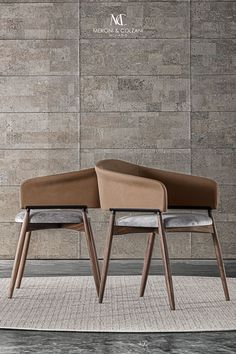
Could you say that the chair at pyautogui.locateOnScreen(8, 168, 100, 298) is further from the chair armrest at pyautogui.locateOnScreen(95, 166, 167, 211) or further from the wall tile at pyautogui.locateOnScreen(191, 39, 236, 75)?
the wall tile at pyautogui.locateOnScreen(191, 39, 236, 75)

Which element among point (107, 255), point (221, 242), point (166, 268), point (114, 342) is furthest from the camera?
point (221, 242)

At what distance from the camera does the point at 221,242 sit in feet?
24.9

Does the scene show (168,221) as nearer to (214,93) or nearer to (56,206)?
(56,206)

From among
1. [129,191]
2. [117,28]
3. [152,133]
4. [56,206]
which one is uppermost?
[117,28]

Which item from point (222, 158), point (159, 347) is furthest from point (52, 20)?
point (159, 347)

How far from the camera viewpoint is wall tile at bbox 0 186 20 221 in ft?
25.1

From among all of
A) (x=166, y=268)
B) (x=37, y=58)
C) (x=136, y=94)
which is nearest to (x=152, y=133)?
(x=136, y=94)

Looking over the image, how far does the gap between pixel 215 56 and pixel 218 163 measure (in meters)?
0.95

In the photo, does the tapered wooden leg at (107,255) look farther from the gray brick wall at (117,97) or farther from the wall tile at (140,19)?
the wall tile at (140,19)

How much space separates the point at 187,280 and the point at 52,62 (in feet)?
8.77

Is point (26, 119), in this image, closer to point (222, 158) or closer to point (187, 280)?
point (222, 158)

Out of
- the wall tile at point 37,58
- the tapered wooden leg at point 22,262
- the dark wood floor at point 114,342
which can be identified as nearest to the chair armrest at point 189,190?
the tapered wooden leg at point 22,262

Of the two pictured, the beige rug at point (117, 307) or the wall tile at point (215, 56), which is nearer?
the beige rug at point (117, 307)

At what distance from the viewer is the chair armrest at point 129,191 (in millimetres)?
4656
